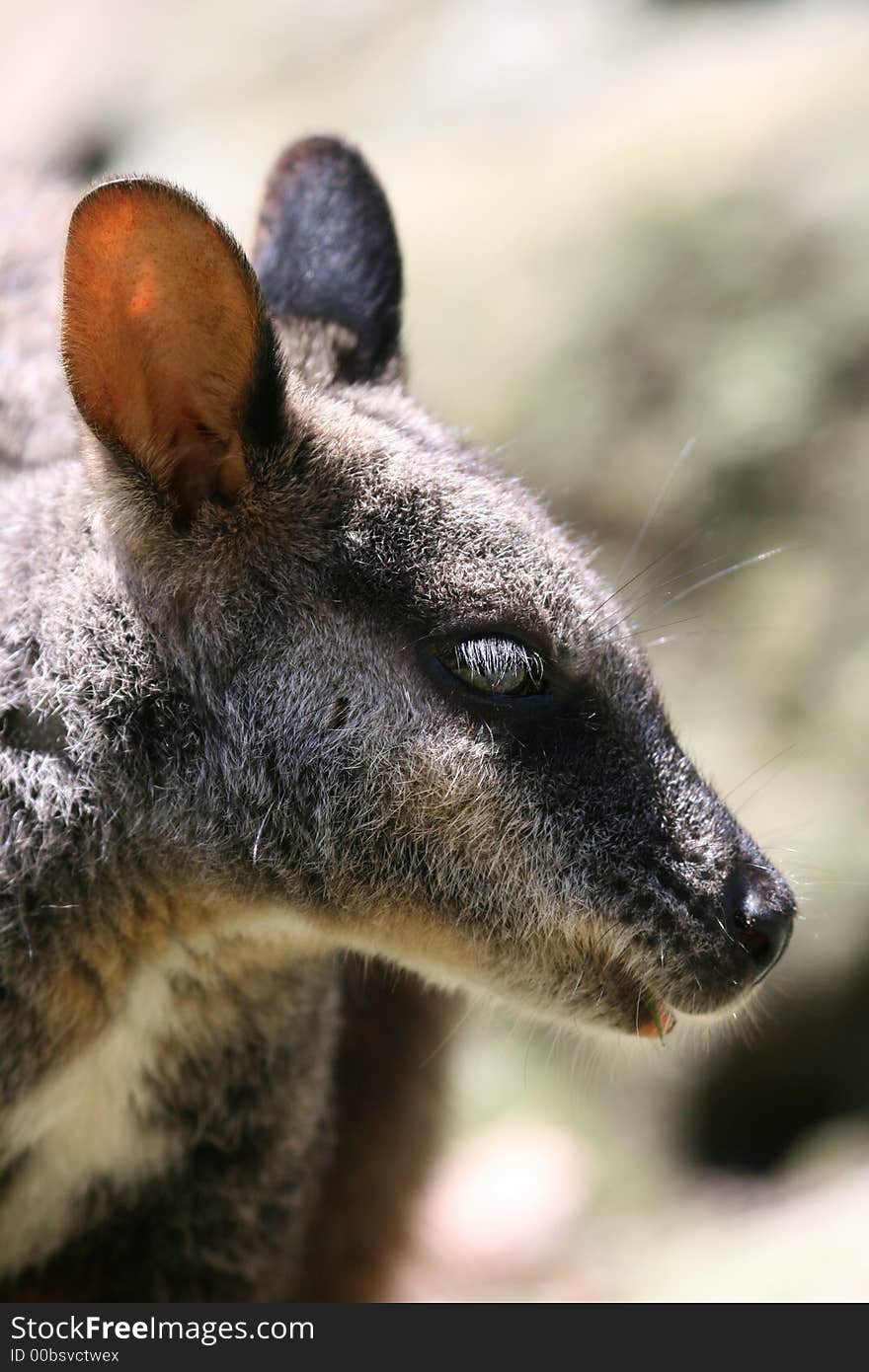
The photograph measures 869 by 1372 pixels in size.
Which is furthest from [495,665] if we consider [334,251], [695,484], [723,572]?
[695,484]

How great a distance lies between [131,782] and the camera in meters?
2.78

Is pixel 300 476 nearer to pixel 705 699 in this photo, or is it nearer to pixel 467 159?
pixel 705 699

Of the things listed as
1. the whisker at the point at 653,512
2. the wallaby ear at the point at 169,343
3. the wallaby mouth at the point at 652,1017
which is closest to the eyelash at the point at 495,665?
the wallaby ear at the point at 169,343

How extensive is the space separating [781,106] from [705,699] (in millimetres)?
2566

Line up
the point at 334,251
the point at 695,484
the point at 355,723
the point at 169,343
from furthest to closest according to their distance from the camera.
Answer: the point at 695,484 → the point at 334,251 → the point at 355,723 → the point at 169,343

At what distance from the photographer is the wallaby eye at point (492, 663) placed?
2.75 meters

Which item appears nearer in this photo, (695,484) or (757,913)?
(757,913)

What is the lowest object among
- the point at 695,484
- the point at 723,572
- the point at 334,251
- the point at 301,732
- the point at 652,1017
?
the point at 695,484

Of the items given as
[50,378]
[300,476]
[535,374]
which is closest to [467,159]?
[535,374]

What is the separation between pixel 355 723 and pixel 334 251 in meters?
1.35

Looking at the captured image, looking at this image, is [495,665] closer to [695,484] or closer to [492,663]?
[492,663]

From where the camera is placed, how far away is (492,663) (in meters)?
2.75

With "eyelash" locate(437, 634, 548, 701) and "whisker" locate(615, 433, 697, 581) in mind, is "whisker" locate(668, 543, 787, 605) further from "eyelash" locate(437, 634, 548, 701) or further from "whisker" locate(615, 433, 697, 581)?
"eyelash" locate(437, 634, 548, 701)

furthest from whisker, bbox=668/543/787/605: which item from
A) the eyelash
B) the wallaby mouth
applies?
the wallaby mouth
